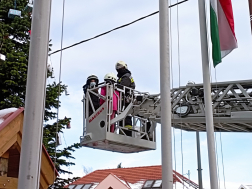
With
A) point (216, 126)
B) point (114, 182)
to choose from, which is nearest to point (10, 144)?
point (216, 126)

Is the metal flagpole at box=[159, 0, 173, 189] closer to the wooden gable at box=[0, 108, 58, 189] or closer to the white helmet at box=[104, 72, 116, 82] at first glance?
the wooden gable at box=[0, 108, 58, 189]

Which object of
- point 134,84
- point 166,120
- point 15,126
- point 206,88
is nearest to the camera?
point 15,126

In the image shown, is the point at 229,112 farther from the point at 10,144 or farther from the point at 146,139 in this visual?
the point at 10,144

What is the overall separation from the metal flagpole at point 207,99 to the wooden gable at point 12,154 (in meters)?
3.34

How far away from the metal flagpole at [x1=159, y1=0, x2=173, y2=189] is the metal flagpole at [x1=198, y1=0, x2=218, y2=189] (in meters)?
1.57

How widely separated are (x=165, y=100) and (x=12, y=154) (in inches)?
91.9

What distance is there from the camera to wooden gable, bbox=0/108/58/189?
12.7 ft

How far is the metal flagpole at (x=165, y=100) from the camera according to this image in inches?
207

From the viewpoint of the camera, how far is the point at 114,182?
58.9 ft

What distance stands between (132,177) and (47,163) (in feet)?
53.0

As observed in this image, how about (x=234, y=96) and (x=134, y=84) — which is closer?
(x=234, y=96)

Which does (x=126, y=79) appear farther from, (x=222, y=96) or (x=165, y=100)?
(x=165, y=100)

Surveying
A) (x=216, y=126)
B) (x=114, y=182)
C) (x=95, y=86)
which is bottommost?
(x=114, y=182)

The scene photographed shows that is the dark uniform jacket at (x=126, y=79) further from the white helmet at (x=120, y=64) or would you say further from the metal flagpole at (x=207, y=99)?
the metal flagpole at (x=207, y=99)
